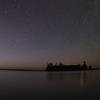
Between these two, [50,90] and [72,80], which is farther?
[72,80]

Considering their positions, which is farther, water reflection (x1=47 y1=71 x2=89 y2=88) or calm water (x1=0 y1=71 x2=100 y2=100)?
water reflection (x1=47 y1=71 x2=89 y2=88)

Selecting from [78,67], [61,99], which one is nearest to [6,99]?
[61,99]

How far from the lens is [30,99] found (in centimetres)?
2894

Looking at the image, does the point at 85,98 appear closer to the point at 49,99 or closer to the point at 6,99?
the point at 49,99

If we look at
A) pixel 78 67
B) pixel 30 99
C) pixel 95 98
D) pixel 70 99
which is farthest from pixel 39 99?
pixel 78 67

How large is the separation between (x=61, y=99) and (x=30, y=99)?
3.61 metres

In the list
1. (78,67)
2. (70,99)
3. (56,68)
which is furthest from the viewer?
(78,67)

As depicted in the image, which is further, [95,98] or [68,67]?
[68,67]

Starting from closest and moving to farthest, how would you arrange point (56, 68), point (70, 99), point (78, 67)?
1. point (70, 99)
2. point (56, 68)
3. point (78, 67)

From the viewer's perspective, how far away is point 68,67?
399 ft

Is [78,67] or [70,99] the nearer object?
[70,99]

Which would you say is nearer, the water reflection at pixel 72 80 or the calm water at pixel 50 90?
the calm water at pixel 50 90

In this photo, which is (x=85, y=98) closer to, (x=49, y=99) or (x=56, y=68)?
(x=49, y=99)

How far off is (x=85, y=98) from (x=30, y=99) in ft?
21.2
